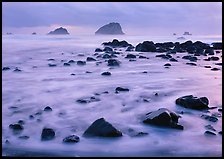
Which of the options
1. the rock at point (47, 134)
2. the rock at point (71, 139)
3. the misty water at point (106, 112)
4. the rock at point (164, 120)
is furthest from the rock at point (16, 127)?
the rock at point (164, 120)

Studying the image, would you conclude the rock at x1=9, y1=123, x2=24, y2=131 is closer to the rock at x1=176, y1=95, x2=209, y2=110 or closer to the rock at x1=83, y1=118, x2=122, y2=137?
the rock at x1=83, y1=118, x2=122, y2=137

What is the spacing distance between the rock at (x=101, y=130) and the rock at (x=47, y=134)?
1.63ft

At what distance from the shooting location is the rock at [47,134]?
5.02 m

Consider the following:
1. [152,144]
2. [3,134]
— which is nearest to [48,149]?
[3,134]

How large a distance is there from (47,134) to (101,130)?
83 centimetres

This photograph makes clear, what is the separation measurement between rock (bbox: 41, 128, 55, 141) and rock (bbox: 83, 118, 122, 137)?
50 cm

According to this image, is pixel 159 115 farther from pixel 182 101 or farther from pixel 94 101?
pixel 94 101

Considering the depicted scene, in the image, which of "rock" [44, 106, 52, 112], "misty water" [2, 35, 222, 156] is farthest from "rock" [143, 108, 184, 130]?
"rock" [44, 106, 52, 112]

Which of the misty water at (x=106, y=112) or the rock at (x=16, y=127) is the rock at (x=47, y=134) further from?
the rock at (x=16, y=127)

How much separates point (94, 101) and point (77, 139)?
252cm

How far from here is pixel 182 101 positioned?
7121 mm

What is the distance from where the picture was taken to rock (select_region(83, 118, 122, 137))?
5139 millimetres

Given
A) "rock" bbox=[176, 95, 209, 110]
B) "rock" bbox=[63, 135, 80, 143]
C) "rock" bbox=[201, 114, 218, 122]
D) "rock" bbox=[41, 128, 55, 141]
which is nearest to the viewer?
"rock" bbox=[63, 135, 80, 143]

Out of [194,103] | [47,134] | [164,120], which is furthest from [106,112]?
[194,103]
